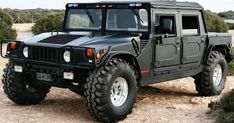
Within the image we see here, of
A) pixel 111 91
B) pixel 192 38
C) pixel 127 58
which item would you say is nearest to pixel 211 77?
pixel 192 38

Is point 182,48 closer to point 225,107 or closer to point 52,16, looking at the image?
point 225,107

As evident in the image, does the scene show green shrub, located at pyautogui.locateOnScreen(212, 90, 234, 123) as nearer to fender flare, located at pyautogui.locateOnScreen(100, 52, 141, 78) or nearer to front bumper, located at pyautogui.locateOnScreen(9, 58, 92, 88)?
fender flare, located at pyautogui.locateOnScreen(100, 52, 141, 78)

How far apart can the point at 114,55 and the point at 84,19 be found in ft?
5.89

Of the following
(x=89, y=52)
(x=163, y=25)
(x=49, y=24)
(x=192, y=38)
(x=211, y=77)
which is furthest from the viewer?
(x=49, y=24)

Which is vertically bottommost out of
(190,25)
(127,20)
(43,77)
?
(43,77)

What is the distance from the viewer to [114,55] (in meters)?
7.22

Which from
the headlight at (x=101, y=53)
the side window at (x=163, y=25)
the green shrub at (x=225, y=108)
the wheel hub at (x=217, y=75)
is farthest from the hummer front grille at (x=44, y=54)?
the wheel hub at (x=217, y=75)

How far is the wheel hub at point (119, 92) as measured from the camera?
749cm

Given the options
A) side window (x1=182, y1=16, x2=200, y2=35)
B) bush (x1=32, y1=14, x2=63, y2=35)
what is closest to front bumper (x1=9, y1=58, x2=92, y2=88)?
side window (x1=182, y1=16, x2=200, y2=35)

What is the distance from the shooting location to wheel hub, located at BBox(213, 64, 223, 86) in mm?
10250

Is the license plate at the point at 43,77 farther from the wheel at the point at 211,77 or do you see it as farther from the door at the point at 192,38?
the wheel at the point at 211,77

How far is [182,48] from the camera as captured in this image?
352 inches

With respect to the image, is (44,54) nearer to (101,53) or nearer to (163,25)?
(101,53)

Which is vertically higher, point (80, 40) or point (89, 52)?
point (80, 40)
